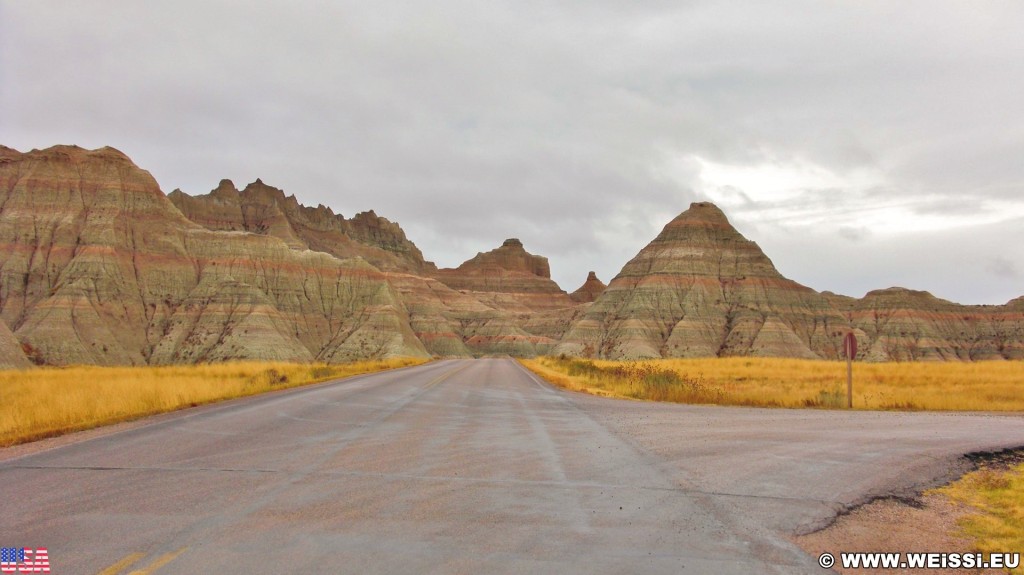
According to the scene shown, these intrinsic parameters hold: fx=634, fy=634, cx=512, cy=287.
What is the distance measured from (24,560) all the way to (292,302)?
9739 cm

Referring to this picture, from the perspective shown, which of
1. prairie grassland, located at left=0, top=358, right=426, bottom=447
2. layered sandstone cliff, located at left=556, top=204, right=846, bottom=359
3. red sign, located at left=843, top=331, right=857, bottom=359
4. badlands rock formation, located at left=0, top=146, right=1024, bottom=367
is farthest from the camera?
layered sandstone cliff, located at left=556, top=204, right=846, bottom=359

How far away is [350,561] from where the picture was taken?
4.87 metres

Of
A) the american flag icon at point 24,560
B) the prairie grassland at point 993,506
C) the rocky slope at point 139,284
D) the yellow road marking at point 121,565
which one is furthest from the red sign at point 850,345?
the rocky slope at point 139,284

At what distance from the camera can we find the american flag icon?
15.4 feet

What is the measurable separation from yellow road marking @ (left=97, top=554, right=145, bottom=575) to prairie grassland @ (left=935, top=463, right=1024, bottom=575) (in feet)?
22.8

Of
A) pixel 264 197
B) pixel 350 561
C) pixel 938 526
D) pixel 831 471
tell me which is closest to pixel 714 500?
pixel 938 526

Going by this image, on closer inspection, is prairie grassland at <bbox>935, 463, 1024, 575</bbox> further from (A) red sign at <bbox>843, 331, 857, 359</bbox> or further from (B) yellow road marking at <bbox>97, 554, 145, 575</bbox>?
(A) red sign at <bbox>843, 331, 857, 359</bbox>

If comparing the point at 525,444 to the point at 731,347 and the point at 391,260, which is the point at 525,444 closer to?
the point at 731,347

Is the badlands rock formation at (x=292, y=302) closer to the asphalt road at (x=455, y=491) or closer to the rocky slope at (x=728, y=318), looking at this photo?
the rocky slope at (x=728, y=318)

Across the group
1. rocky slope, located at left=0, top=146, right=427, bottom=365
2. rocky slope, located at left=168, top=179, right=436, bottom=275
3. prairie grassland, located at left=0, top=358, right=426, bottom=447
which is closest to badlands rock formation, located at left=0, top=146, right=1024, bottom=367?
rocky slope, located at left=0, top=146, right=427, bottom=365

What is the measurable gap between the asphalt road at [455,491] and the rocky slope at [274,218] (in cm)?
13507

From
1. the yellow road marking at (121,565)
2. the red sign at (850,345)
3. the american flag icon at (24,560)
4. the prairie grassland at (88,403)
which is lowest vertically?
the prairie grassland at (88,403)

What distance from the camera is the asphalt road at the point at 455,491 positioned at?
5066mm

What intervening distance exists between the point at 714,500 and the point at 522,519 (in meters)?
2.38
